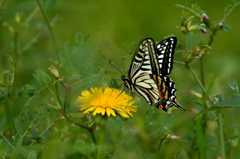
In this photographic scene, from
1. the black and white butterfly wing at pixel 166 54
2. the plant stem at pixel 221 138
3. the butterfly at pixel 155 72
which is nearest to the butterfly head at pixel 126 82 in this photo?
the butterfly at pixel 155 72

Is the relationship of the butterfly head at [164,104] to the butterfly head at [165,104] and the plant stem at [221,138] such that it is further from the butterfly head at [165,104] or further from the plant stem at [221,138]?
the plant stem at [221,138]

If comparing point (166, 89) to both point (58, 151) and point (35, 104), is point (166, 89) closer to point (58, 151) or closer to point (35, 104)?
point (35, 104)

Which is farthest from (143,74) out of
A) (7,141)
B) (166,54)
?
(7,141)

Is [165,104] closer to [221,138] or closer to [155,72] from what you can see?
[155,72]

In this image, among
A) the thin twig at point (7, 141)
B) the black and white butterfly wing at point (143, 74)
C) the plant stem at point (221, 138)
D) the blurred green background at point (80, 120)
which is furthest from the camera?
the black and white butterfly wing at point (143, 74)

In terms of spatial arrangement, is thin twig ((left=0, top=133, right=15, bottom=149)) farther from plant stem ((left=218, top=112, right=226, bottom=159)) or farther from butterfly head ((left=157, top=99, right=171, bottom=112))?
plant stem ((left=218, top=112, right=226, bottom=159))

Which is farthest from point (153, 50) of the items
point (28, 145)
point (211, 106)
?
point (28, 145)
